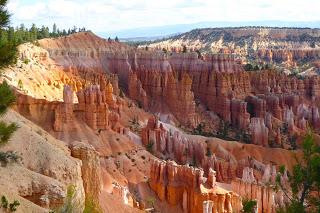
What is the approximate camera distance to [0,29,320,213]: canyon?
26.7 metres

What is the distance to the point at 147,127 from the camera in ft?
186

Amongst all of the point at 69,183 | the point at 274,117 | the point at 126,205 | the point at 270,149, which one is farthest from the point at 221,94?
the point at 69,183

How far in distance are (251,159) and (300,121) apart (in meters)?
21.2

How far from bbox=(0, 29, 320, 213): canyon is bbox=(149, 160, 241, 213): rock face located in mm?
77

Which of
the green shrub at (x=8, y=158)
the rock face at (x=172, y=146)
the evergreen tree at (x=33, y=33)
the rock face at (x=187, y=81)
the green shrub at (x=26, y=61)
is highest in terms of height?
the evergreen tree at (x=33, y=33)

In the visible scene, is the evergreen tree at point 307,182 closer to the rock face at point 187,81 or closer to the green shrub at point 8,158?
the green shrub at point 8,158

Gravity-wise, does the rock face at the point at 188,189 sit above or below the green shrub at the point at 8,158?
below

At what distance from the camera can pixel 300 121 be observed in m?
75.5

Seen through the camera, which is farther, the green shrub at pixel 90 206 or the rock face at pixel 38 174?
the green shrub at pixel 90 206

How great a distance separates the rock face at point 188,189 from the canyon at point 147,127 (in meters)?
0.08

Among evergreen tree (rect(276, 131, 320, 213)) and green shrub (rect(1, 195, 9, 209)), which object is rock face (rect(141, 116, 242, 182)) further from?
green shrub (rect(1, 195, 9, 209))

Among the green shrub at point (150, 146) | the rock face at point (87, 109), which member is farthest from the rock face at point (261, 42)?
the rock face at point (87, 109)

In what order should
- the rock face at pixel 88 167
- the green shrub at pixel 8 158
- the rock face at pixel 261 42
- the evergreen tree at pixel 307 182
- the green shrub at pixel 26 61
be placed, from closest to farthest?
the evergreen tree at pixel 307 182 → the green shrub at pixel 8 158 → the rock face at pixel 88 167 → the green shrub at pixel 26 61 → the rock face at pixel 261 42

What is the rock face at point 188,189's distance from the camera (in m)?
38.8
